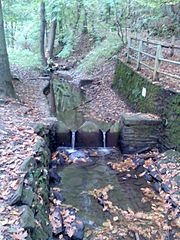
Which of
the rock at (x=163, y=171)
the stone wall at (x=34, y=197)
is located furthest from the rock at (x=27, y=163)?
the rock at (x=163, y=171)

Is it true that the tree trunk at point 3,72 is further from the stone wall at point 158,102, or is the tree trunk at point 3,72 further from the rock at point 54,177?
the stone wall at point 158,102

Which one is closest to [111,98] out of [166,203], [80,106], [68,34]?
[80,106]

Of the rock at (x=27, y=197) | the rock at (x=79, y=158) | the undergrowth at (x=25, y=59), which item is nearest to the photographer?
the rock at (x=27, y=197)

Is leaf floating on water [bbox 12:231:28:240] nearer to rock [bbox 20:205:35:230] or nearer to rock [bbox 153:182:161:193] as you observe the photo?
rock [bbox 20:205:35:230]

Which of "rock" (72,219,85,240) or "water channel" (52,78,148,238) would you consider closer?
"rock" (72,219,85,240)

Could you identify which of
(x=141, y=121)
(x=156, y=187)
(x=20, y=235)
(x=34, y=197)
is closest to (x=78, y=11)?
(x=141, y=121)

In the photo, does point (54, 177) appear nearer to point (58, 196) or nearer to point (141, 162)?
point (58, 196)

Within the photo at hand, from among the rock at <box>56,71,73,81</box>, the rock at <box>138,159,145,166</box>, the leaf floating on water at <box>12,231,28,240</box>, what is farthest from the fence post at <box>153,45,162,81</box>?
the rock at <box>56,71,73,81</box>

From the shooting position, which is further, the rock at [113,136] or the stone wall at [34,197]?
the rock at [113,136]

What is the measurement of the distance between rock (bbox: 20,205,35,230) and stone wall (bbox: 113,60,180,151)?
4.59 m

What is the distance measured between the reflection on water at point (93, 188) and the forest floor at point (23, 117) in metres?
1.30

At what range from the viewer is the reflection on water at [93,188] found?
565cm

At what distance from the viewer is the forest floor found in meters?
3.79

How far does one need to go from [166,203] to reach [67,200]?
1871mm
